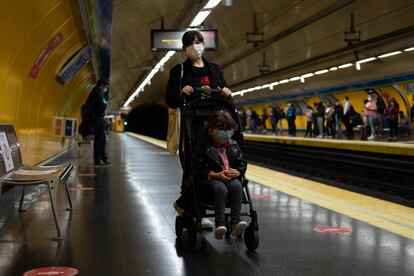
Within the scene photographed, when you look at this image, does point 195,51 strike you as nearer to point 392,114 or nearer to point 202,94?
point 202,94

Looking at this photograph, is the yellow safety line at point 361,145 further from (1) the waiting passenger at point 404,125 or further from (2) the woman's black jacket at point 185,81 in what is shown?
(1) the waiting passenger at point 404,125

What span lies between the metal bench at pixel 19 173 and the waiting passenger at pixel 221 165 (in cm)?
124

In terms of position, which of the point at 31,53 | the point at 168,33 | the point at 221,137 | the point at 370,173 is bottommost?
the point at 370,173

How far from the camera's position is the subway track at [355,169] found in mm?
10047

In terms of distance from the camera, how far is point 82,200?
22.5ft

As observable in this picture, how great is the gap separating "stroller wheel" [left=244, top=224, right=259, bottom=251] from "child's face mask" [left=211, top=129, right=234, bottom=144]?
69 centimetres

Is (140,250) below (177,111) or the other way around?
below

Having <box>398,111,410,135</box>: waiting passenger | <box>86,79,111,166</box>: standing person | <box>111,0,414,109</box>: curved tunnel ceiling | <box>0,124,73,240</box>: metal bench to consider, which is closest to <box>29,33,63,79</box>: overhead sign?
<box>86,79,111,166</box>: standing person

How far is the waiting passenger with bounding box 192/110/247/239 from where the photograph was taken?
4125 millimetres

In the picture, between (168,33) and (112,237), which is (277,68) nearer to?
(168,33)

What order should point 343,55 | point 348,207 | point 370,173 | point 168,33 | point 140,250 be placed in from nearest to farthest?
1. point 140,250
2. point 348,207
3. point 370,173
4. point 168,33
5. point 343,55

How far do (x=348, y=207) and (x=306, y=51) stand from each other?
1805 centimetres

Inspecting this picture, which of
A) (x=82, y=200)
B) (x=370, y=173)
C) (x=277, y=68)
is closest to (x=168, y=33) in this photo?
(x=370, y=173)

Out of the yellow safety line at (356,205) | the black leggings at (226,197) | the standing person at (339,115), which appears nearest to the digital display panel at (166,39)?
the yellow safety line at (356,205)
